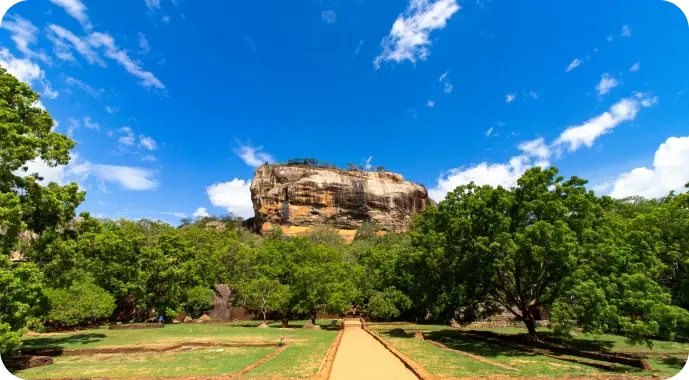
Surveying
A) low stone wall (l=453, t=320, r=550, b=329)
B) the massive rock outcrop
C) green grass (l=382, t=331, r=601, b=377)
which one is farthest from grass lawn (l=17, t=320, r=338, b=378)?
the massive rock outcrop

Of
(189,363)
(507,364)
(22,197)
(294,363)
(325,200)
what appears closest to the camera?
(294,363)

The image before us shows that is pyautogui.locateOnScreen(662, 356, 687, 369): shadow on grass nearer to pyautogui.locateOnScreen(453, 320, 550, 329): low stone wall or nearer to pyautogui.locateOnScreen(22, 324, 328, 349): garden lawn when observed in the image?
pyautogui.locateOnScreen(22, 324, 328, 349): garden lawn

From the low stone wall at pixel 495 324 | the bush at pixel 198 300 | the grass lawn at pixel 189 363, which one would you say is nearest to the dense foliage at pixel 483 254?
the grass lawn at pixel 189 363

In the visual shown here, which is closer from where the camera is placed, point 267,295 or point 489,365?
point 489,365

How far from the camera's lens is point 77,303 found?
79.6ft

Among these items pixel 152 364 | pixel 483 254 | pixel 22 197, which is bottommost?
pixel 152 364

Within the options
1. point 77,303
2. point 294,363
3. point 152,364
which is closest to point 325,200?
point 77,303

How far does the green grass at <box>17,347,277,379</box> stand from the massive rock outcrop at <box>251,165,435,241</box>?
6883 centimetres

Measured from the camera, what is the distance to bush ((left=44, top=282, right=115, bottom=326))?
76.4 ft

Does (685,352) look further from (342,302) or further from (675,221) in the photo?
(342,302)

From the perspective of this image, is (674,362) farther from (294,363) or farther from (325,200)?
(325,200)

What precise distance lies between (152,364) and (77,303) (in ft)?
58.1

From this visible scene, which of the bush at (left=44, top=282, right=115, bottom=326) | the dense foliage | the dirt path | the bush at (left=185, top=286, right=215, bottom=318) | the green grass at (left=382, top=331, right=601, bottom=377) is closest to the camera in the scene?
the dirt path

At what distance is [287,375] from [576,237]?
41.3 ft
